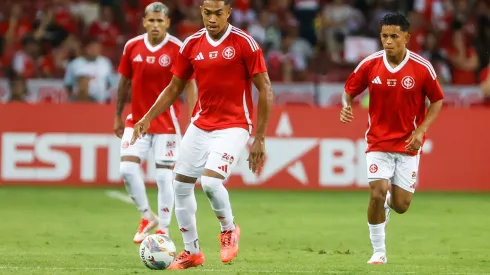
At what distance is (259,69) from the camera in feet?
30.3

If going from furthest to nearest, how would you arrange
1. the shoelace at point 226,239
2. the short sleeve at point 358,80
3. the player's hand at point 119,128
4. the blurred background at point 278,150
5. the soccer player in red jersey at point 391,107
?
the player's hand at point 119,128 < the blurred background at point 278,150 < the short sleeve at point 358,80 < the soccer player in red jersey at point 391,107 < the shoelace at point 226,239

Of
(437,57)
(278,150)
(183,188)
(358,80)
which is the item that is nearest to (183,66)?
(183,188)

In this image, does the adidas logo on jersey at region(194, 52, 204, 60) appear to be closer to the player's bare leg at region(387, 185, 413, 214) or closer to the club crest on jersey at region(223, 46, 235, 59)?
the club crest on jersey at region(223, 46, 235, 59)

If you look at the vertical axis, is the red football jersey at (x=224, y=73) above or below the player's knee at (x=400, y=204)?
above

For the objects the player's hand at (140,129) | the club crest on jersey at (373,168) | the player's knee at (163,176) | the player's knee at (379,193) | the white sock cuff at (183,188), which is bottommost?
the player's knee at (163,176)

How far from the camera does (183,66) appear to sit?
958 cm

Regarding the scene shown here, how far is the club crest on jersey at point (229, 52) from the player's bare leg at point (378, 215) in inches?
80.0

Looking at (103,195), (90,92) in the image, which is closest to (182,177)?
(103,195)

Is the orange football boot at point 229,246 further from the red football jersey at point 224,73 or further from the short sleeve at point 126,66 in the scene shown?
the short sleeve at point 126,66

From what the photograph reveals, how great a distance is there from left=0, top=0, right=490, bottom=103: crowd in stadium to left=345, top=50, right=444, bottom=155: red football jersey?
997 cm

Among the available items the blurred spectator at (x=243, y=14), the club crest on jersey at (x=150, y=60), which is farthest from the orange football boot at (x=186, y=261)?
the blurred spectator at (x=243, y=14)

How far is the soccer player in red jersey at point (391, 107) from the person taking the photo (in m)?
10.2

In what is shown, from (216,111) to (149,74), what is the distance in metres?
2.54

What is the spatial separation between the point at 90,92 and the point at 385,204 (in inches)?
374
